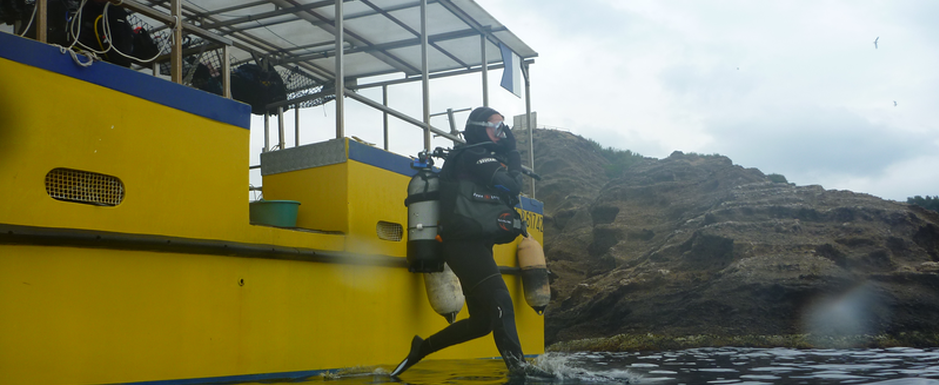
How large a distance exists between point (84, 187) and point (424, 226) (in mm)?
1726

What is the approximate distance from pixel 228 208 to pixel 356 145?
1.10m

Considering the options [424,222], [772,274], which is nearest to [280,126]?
[424,222]

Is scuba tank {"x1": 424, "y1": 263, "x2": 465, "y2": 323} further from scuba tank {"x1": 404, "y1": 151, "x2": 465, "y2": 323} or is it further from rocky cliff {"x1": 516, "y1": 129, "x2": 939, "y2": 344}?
rocky cliff {"x1": 516, "y1": 129, "x2": 939, "y2": 344}

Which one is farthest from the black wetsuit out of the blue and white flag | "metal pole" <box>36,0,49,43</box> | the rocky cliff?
the rocky cliff

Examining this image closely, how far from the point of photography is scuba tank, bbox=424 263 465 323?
4.64 m

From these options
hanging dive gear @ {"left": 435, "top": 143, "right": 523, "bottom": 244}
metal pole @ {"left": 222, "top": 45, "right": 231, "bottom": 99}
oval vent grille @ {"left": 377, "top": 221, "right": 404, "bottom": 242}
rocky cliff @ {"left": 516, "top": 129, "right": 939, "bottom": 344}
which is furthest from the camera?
rocky cliff @ {"left": 516, "top": 129, "right": 939, "bottom": 344}

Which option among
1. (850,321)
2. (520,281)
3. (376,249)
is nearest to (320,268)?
(376,249)

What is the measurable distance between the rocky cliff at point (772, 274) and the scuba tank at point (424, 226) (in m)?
6.63

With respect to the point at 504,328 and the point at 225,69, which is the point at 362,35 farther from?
the point at 504,328

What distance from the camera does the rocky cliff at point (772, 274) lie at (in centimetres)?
859

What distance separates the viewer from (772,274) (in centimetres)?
940

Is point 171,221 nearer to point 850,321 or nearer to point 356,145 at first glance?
point 356,145

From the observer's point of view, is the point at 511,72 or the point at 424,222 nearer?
the point at 424,222

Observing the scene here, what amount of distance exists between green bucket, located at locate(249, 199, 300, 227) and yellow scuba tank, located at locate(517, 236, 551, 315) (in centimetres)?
270
